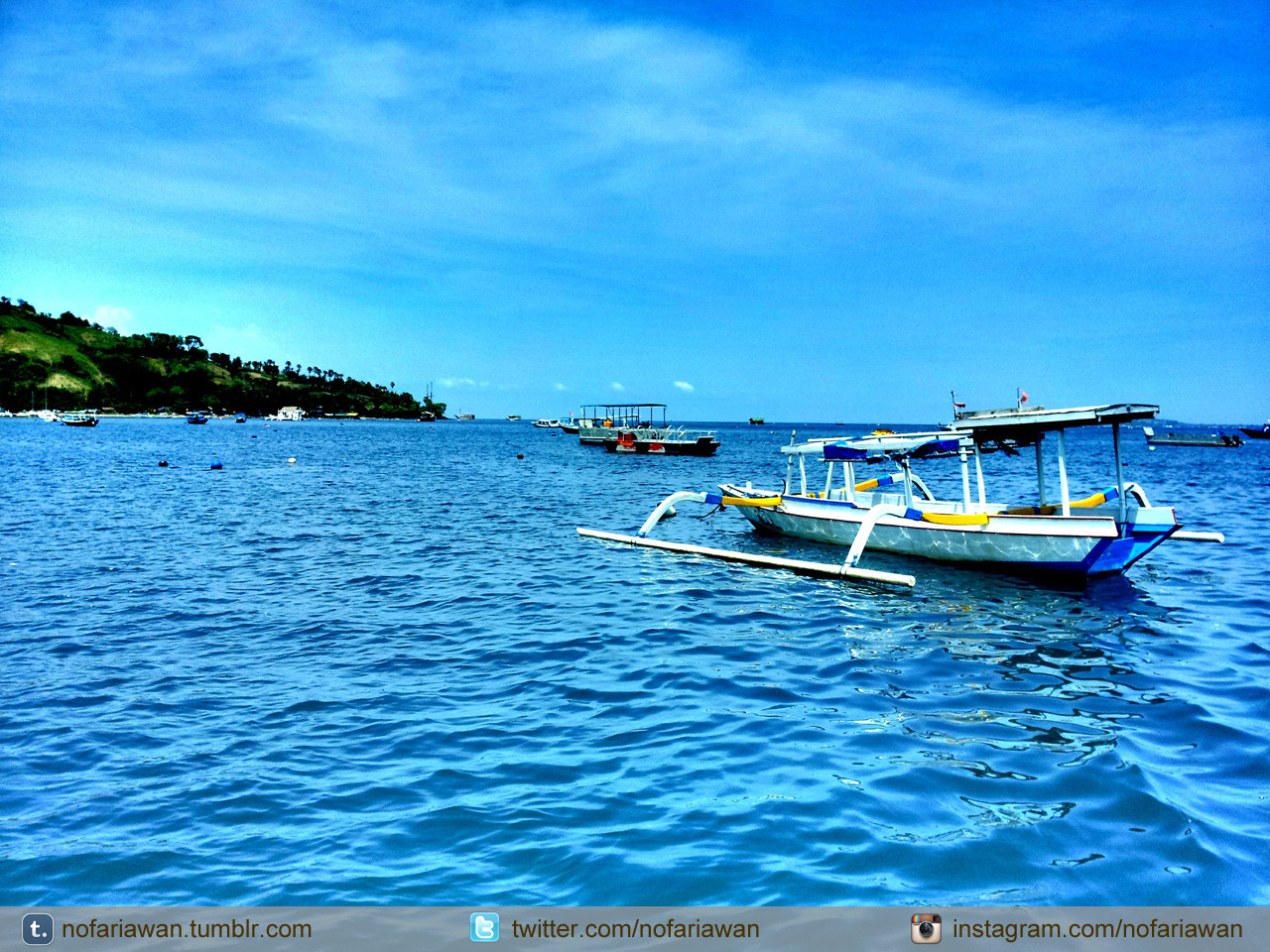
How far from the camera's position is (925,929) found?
4.56 metres

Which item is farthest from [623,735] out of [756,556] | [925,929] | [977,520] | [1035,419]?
[1035,419]

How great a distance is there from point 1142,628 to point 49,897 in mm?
17241

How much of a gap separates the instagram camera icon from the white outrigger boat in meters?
14.3

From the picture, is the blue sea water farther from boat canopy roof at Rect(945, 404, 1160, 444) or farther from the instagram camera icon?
boat canopy roof at Rect(945, 404, 1160, 444)

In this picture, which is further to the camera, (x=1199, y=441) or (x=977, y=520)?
(x=1199, y=441)

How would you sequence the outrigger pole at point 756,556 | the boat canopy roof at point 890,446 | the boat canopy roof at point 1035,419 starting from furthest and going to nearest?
1. the boat canopy roof at point 890,446
2. the outrigger pole at point 756,556
3. the boat canopy roof at point 1035,419

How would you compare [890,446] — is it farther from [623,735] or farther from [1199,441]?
[1199,441]

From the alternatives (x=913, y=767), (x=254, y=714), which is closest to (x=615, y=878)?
(x=913, y=767)

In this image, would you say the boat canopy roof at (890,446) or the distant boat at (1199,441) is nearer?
the boat canopy roof at (890,446)

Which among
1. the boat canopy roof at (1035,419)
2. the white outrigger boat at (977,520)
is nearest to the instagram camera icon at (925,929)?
the white outrigger boat at (977,520)

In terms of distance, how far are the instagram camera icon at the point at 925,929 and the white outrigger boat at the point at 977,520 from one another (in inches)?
562

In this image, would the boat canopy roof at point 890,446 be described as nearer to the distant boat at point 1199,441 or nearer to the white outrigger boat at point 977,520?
the white outrigger boat at point 977,520

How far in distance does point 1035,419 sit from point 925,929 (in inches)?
699

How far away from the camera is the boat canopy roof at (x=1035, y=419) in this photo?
700 inches
